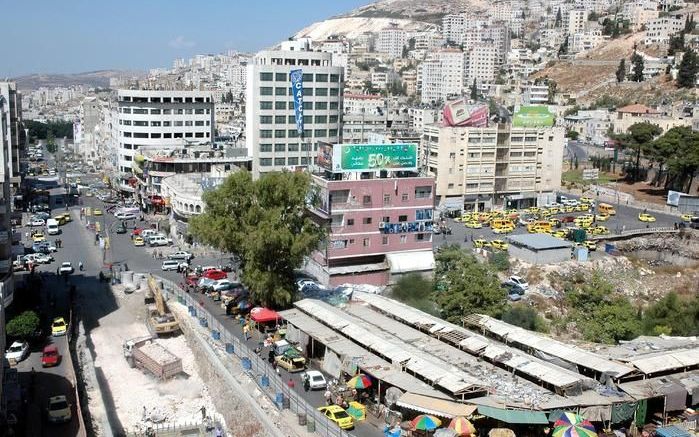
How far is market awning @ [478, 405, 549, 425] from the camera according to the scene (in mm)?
17766

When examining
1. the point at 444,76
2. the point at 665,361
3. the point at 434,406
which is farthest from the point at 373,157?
the point at 444,76

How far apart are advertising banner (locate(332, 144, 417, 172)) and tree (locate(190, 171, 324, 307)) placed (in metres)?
4.70

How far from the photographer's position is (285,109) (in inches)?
2096

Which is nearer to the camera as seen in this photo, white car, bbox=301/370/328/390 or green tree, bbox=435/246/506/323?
white car, bbox=301/370/328/390

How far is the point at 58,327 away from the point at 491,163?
1370 inches

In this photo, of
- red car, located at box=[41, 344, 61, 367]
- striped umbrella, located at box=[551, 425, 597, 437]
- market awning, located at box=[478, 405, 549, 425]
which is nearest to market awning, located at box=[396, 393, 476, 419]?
market awning, located at box=[478, 405, 549, 425]

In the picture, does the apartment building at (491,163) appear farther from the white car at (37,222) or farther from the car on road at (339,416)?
the car on road at (339,416)

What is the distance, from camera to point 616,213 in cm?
5359

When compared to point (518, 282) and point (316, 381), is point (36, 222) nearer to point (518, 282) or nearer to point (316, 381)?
point (518, 282)

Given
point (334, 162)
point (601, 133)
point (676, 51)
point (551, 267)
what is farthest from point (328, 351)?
point (676, 51)

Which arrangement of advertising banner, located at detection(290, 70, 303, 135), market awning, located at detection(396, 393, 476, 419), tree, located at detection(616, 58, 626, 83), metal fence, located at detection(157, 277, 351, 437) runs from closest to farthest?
1. market awning, located at detection(396, 393, 476, 419)
2. metal fence, located at detection(157, 277, 351, 437)
3. advertising banner, located at detection(290, 70, 303, 135)
4. tree, located at detection(616, 58, 626, 83)

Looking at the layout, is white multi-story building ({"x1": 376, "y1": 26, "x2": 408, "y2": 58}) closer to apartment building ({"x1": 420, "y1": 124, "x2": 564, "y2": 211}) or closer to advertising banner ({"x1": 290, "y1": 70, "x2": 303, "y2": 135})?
apartment building ({"x1": 420, "y1": 124, "x2": 564, "y2": 211})

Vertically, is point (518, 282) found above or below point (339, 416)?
below

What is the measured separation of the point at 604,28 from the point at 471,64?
28.1 meters
